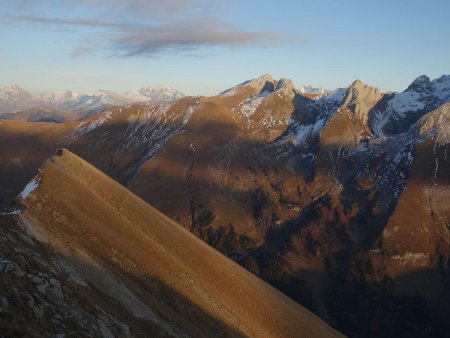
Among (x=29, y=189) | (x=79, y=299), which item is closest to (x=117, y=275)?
(x=79, y=299)

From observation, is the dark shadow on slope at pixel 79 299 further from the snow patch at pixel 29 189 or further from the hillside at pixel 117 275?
the snow patch at pixel 29 189

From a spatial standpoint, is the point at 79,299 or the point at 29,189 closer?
the point at 79,299

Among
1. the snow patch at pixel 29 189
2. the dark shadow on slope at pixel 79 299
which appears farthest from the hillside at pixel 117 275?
the snow patch at pixel 29 189

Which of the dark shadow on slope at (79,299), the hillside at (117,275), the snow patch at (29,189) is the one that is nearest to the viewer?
the dark shadow on slope at (79,299)

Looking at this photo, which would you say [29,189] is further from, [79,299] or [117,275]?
[79,299]

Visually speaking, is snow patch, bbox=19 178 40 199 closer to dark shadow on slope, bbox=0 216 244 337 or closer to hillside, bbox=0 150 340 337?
hillside, bbox=0 150 340 337

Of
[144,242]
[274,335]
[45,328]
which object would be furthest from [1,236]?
[274,335]

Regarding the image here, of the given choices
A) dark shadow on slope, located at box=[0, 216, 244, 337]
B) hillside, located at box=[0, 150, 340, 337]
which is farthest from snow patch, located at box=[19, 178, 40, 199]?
dark shadow on slope, located at box=[0, 216, 244, 337]

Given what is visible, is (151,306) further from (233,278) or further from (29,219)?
(233,278)
